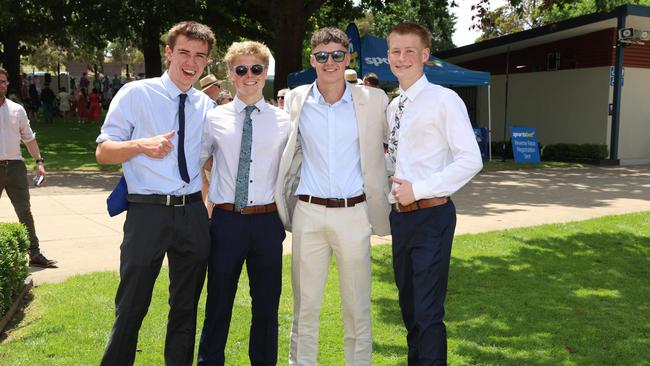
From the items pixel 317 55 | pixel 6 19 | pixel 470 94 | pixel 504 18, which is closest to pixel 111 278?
pixel 317 55

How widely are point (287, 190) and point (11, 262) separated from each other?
9.58 ft

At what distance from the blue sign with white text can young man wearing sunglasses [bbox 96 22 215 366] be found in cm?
1759

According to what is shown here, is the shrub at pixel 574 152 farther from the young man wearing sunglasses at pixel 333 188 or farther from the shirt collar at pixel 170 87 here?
the shirt collar at pixel 170 87

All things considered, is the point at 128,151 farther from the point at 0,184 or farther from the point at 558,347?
the point at 0,184

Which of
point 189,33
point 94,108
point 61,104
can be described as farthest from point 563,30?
point 61,104

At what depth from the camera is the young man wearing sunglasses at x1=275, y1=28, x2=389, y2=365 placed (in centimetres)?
384

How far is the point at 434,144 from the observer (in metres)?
3.66

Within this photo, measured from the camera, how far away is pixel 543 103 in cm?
2336

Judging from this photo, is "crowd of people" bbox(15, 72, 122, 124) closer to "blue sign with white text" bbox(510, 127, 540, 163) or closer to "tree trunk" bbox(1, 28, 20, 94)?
"tree trunk" bbox(1, 28, 20, 94)

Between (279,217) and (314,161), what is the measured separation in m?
0.43

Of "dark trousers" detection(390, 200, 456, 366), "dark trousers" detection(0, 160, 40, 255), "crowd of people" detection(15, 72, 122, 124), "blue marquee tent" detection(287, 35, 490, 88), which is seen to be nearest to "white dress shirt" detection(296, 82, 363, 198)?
"dark trousers" detection(390, 200, 456, 366)

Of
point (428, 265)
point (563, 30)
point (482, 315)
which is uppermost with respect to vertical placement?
point (563, 30)

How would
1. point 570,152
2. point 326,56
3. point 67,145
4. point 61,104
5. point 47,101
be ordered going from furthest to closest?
point 61,104 < point 47,101 < point 67,145 < point 570,152 < point 326,56

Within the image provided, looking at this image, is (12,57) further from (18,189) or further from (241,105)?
(241,105)
